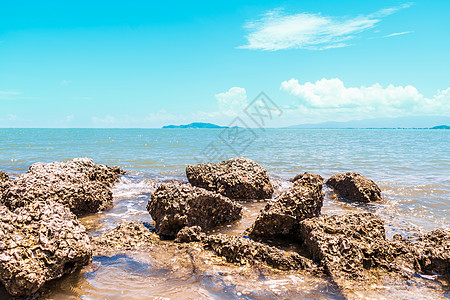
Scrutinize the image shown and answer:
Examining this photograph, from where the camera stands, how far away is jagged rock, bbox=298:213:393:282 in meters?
5.12

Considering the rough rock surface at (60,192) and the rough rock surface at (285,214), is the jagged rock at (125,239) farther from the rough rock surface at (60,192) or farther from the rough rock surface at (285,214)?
the rough rock surface at (60,192)

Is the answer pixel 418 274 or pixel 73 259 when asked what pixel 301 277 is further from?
pixel 73 259

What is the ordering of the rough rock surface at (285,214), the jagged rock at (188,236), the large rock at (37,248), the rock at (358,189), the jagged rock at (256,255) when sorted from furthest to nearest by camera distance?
1. the rock at (358,189)
2. the rough rock surface at (285,214)
3. the jagged rock at (188,236)
4. the jagged rock at (256,255)
5. the large rock at (37,248)

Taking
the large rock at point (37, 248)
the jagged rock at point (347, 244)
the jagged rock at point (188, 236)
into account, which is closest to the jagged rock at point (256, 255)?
the jagged rock at point (347, 244)

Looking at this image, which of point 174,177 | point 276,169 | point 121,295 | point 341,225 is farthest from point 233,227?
point 276,169

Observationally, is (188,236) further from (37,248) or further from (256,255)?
(37,248)

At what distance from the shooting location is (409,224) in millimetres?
8320

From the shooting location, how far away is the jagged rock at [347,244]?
5117 millimetres

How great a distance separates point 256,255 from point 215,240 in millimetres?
932

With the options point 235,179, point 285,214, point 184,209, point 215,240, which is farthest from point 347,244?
point 235,179

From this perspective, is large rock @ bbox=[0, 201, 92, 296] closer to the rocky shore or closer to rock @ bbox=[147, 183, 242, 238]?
the rocky shore

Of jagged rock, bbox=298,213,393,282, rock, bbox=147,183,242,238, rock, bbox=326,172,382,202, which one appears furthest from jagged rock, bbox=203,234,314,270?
rock, bbox=326,172,382,202

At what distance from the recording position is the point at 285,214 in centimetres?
656

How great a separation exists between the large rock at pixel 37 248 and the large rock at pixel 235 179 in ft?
21.2
